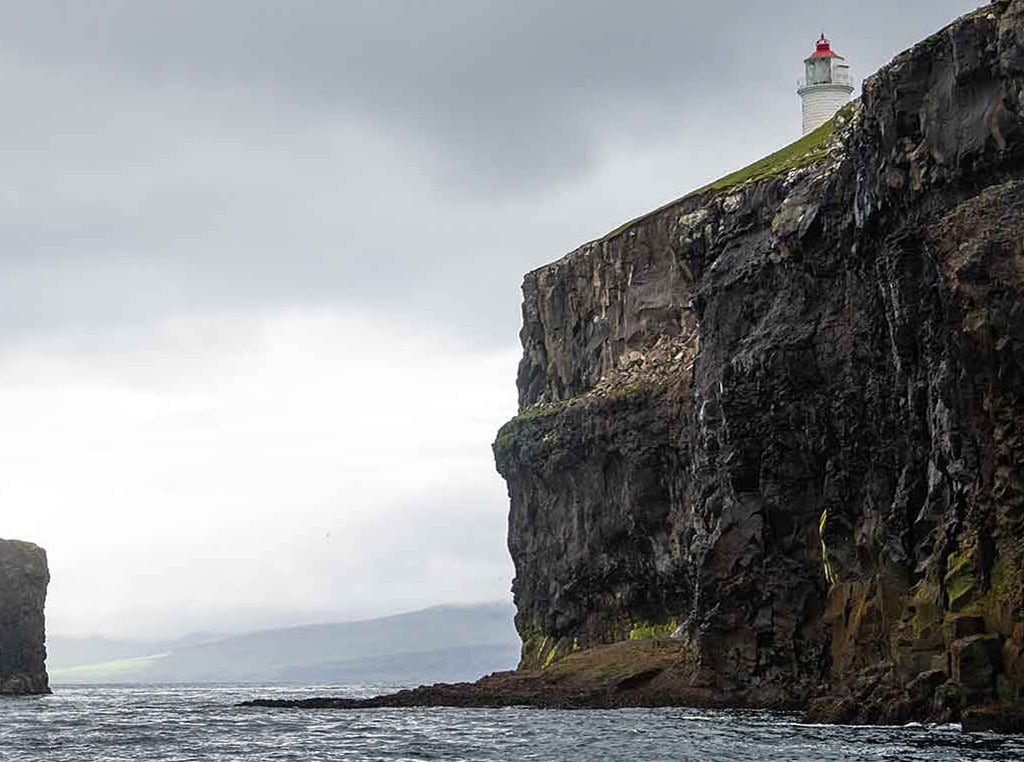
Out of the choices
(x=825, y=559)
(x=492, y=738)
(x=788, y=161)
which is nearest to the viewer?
(x=492, y=738)

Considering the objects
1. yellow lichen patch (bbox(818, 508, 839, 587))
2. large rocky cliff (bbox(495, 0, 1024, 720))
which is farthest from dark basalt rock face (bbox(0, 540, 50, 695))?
yellow lichen patch (bbox(818, 508, 839, 587))

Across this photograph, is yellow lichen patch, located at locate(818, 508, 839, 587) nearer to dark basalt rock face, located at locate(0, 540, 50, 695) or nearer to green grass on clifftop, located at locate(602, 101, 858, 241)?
green grass on clifftop, located at locate(602, 101, 858, 241)

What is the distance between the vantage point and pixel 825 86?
6501 inches

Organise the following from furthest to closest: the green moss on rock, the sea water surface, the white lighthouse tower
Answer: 1. the white lighthouse tower
2. the green moss on rock
3. the sea water surface

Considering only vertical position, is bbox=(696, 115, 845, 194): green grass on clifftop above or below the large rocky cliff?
above

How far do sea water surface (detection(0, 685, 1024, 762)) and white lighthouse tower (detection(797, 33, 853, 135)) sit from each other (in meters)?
81.7

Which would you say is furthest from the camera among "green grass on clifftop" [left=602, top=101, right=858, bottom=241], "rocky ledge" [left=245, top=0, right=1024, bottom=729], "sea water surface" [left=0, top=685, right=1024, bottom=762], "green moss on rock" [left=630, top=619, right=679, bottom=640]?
"green moss on rock" [left=630, top=619, right=679, bottom=640]

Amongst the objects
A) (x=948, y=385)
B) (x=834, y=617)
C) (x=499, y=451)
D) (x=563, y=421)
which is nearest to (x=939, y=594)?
(x=948, y=385)

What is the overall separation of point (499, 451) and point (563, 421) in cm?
1590

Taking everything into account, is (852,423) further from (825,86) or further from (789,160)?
(825,86)

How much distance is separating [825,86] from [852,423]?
83.0m

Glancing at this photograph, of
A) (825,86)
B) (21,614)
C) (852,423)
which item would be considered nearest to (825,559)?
(852,423)

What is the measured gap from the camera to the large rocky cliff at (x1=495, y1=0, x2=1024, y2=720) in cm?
6819

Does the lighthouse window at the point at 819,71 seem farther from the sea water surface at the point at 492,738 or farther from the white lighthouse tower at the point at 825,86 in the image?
the sea water surface at the point at 492,738
